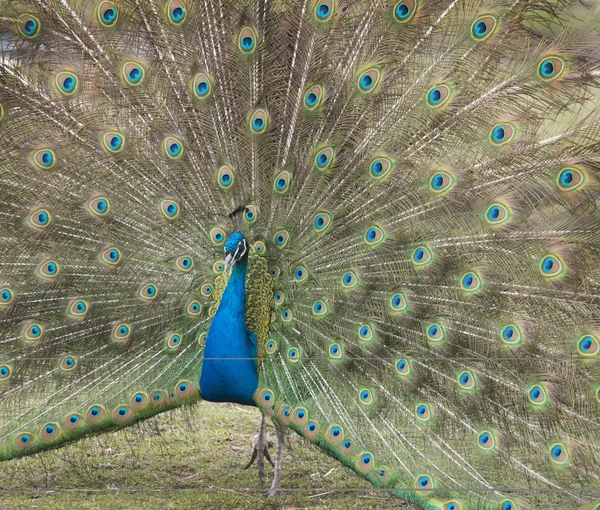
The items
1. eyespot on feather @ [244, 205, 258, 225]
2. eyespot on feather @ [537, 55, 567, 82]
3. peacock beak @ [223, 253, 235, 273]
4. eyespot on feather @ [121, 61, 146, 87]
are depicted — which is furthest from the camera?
eyespot on feather @ [244, 205, 258, 225]

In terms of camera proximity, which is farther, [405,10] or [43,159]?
[43,159]

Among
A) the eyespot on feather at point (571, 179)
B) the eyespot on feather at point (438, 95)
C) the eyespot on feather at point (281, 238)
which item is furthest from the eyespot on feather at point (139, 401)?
the eyespot on feather at point (571, 179)

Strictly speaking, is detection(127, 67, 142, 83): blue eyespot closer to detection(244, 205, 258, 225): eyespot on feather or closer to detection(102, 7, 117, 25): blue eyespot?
detection(102, 7, 117, 25): blue eyespot

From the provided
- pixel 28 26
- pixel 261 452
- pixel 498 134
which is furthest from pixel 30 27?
pixel 261 452

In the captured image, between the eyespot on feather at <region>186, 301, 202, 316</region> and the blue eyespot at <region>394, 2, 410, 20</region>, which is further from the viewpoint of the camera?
the eyespot on feather at <region>186, 301, 202, 316</region>

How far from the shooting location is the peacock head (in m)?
3.00

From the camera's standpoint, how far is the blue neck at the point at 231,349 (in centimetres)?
328

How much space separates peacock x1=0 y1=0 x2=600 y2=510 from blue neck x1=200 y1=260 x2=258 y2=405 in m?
0.01

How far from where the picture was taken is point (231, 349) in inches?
130

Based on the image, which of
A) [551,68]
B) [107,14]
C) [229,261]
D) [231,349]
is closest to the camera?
[551,68]

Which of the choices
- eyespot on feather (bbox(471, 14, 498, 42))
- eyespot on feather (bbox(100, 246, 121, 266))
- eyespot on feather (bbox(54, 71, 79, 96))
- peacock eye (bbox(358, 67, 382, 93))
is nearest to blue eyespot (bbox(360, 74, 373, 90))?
peacock eye (bbox(358, 67, 382, 93))

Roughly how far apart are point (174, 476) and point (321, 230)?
166cm

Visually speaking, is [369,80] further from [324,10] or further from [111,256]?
[111,256]

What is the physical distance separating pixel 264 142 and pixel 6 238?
1.33 metres
